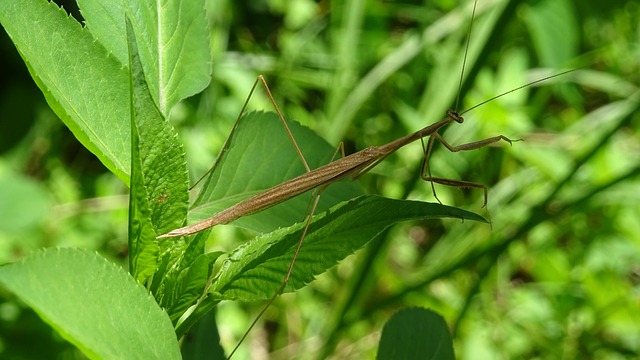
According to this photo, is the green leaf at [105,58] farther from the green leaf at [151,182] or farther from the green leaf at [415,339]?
the green leaf at [415,339]

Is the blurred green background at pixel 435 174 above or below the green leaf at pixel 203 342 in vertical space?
below

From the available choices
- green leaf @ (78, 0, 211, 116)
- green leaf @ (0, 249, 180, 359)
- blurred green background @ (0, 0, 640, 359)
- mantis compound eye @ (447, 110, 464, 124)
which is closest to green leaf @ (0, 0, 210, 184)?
green leaf @ (78, 0, 211, 116)

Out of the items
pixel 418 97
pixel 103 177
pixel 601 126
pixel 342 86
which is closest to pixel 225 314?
pixel 103 177

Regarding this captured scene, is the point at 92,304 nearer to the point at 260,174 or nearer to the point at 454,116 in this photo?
the point at 260,174

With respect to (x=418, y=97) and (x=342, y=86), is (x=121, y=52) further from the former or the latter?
(x=418, y=97)

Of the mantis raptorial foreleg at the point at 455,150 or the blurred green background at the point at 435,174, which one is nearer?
the mantis raptorial foreleg at the point at 455,150

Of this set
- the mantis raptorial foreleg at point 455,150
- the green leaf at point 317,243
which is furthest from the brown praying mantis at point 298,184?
the green leaf at point 317,243
